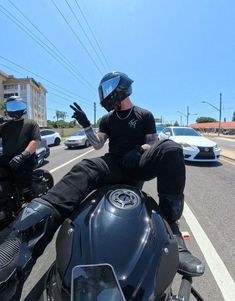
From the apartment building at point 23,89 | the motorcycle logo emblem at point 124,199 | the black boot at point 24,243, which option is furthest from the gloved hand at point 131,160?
the apartment building at point 23,89

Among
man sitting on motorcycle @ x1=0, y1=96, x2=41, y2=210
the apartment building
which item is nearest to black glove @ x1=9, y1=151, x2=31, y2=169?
man sitting on motorcycle @ x1=0, y1=96, x2=41, y2=210

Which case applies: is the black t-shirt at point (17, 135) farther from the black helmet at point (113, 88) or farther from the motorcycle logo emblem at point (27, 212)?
the motorcycle logo emblem at point (27, 212)

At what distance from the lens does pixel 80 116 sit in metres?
2.75

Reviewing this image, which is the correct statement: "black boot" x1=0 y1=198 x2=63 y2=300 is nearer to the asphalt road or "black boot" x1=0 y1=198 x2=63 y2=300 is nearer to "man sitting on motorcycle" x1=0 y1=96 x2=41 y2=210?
the asphalt road

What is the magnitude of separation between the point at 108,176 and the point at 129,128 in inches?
28.2

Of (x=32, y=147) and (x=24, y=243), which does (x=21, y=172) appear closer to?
(x=32, y=147)

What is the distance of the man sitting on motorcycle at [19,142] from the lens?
3.89 meters

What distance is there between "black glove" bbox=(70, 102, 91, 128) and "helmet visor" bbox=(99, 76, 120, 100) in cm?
29

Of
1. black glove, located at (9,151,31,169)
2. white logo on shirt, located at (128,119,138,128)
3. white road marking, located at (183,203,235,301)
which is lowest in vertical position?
white road marking, located at (183,203,235,301)

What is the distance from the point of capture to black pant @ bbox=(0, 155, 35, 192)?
385 cm

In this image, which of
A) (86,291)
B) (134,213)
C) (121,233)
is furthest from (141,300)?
(134,213)

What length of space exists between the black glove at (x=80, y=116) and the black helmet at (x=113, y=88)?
254 mm

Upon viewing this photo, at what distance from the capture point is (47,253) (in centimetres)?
346

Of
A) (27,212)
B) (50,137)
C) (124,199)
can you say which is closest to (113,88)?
(124,199)
